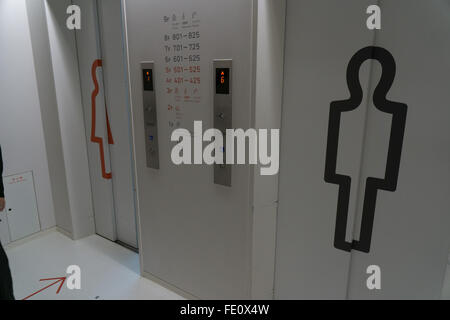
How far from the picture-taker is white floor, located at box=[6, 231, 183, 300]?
2.41 metres

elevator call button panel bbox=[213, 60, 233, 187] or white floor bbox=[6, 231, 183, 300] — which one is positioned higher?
elevator call button panel bbox=[213, 60, 233, 187]

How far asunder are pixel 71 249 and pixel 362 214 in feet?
9.31

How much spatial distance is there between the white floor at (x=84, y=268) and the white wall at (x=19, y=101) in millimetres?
452

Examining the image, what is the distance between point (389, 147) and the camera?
5.32 ft

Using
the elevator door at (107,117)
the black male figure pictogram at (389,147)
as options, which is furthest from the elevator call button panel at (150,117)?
the black male figure pictogram at (389,147)

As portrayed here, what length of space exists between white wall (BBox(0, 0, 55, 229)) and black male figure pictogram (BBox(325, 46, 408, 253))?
9.85 ft

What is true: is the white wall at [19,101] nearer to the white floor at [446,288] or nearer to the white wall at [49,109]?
the white wall at [49,109]

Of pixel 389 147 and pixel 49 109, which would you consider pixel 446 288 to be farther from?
pixel 49 109

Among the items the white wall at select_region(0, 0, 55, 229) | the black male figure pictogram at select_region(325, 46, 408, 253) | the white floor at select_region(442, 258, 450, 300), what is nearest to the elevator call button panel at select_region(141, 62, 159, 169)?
the black male figure pictogram at select_region(325, 46, 408, 253)

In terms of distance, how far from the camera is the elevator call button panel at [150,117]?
2.16 metres

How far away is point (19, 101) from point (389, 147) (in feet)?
11.0

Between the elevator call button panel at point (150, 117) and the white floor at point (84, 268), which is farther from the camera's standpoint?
the white floor at point (84, 268)

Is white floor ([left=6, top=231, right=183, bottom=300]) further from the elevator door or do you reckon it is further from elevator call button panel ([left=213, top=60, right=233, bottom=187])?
elevator call button panel ([left=213, top=60, right=233, bottom=187])

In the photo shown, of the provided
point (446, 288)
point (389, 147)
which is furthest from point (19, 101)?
point (446, 288)
